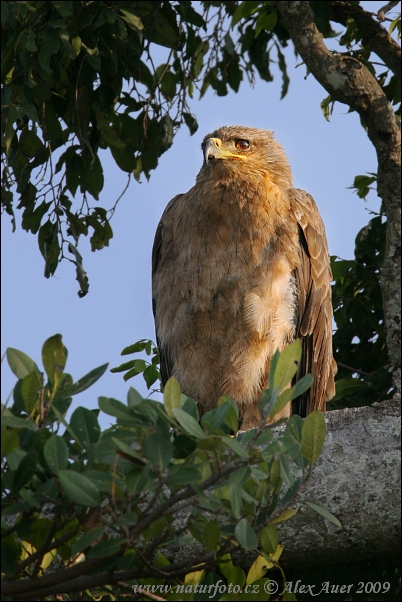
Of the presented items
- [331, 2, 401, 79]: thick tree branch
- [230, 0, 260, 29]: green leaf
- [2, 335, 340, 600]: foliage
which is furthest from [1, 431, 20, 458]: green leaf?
[331, 2, 401, 79]: thick tree branch

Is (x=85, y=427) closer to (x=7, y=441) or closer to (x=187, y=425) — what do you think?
(x=7, y=441)

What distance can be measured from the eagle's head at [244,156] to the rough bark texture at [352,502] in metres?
2.55

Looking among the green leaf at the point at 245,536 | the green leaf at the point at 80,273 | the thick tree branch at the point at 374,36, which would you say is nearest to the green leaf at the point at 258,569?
the green leaf at the point at 245,536

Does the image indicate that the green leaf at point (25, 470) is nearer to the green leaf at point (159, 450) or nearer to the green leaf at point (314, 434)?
the green leaf at point (159, 450)

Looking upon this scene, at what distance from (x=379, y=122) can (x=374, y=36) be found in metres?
1.65

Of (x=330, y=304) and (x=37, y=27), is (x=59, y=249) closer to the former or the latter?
(x=37, y=27)

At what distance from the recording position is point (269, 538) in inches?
90.4

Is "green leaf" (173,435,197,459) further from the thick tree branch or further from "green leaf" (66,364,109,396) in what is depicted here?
the thick tree branch

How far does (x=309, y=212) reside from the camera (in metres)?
4.87

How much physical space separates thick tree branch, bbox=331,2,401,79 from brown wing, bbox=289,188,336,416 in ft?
3.11

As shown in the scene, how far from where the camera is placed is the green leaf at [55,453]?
1.93m

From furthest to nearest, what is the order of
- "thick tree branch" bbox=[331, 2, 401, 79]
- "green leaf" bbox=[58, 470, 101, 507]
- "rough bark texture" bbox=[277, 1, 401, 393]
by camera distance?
1. "thick tree branch" bbox=[331, 2, 401, 79]
2. "rough bark texture" bbox=[277, 1, 401, 393]
3. "green leaf" bbox=[58, 470, 101, 507]

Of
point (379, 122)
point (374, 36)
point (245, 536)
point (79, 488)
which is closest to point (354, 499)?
point (245, 536)

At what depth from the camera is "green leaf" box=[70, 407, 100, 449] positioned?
2.08 m
